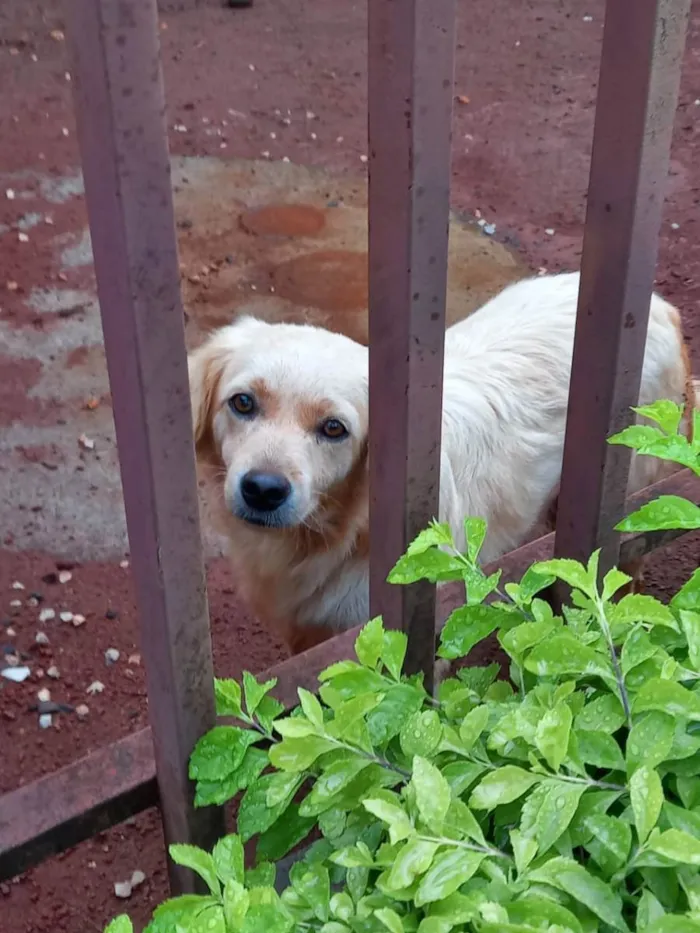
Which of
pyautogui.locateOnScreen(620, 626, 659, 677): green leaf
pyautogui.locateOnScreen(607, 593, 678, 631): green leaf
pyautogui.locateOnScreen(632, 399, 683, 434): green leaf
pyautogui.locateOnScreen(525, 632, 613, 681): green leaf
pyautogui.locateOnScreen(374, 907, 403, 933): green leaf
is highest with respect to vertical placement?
pyautogui.locateOnScreen(632, 399, 683, 434): green leaf

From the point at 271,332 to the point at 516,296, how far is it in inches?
29.3

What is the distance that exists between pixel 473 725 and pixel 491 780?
0.07 metres

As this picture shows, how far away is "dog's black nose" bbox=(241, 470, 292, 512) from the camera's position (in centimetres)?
197

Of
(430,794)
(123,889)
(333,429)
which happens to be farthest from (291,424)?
(430,794)

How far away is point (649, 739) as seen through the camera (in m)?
0.86

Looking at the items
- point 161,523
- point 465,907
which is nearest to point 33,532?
point 161,523

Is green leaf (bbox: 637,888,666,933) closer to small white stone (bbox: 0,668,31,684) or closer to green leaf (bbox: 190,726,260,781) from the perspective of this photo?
green leaf (bbox: 190,726,260,781)

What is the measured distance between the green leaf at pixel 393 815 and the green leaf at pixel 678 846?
7.5 inches

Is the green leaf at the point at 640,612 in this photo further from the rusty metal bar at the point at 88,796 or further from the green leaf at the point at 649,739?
the rusty metal bar at the point at 88,796

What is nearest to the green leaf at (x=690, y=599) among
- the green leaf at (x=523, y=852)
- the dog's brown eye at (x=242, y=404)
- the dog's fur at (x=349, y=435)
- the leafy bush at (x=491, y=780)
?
the leafy bush at (x=491, y=780)

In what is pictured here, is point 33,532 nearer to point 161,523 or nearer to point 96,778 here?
point 96,778

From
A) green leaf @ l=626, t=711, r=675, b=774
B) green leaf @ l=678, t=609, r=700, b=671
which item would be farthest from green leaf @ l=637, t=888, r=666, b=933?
green leaf @ l=678, t=609, r=700, b=671

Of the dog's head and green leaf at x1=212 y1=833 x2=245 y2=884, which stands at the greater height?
green leaf at x1=212 y1=833 x2=245 y2=884

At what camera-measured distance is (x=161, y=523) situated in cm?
99
